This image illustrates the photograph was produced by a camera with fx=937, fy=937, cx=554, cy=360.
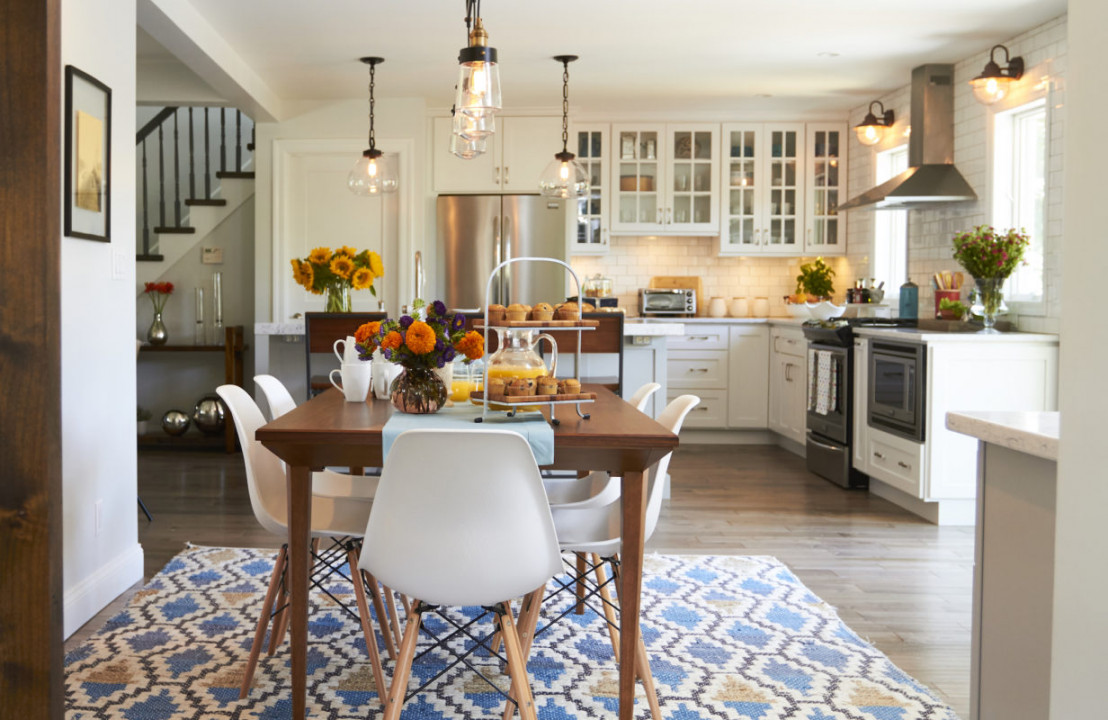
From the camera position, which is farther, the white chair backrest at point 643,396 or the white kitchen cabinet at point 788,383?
the white kitchen cabinet at point 788,383

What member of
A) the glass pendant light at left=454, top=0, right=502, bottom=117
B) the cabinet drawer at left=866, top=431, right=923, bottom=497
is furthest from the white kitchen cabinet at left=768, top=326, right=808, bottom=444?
the glass pendant light at left=454, top=0, right=502, bottom=117

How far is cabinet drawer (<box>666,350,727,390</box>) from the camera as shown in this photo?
714 centimetres

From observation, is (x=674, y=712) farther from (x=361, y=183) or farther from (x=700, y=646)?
(x=361, y=183)

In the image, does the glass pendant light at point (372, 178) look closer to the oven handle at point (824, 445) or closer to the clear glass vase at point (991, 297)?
the oven handle at point (824, 445)

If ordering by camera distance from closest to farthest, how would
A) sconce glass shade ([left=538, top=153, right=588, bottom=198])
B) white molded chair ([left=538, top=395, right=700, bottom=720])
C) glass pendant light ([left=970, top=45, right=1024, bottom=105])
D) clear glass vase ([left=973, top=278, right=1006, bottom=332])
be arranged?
white molded chair ([left=538, top=395, right=700, bottom=720])
clear glass vase ([left=973, top=278, right=1006, bottom=332])
glass pendant light ([left=970, top=45, right=1024, bottom=105])
sconce glass shade ([left=538, top=153, right=588, bottom=198])

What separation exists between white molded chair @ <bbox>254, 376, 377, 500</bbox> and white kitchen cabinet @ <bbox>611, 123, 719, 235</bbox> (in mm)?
4620

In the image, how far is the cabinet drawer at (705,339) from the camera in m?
7.14

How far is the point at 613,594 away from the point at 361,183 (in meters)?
2.71

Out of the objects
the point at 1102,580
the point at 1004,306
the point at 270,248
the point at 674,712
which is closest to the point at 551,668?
the point at 674,712

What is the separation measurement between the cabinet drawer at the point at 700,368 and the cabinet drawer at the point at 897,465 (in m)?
1.98

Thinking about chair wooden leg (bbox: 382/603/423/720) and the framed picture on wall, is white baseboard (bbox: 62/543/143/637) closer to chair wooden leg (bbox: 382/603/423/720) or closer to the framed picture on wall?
the framed picture on wall

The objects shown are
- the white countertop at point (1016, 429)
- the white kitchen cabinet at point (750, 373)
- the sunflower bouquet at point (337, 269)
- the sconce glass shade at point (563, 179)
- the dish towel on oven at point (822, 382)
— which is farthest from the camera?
the white kitchen cabinet at point (750, 373)

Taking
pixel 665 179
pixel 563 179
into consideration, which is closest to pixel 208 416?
pixel 563 179

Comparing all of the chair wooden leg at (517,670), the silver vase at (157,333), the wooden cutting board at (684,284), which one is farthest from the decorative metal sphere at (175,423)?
the chair wooden leg at (517,670)
